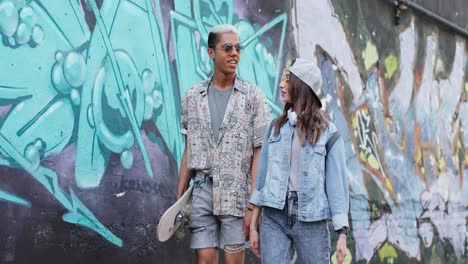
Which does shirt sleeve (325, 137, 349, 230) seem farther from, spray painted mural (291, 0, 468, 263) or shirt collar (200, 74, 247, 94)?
spray painted mural (291, 0, 468, 263)

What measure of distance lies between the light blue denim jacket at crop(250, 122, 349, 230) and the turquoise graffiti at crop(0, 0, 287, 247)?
1.60 m

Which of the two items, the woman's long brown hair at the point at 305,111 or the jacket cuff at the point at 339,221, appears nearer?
the jacket cuff at the point at 339,221

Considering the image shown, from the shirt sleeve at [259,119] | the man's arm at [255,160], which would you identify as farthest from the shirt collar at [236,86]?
the man's arm at [255,160]

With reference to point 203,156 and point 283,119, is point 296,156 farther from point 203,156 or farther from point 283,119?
point 203,156

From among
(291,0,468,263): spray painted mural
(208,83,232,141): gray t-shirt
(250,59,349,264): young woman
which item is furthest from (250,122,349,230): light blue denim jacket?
(291,0,468,263): spray painted mural

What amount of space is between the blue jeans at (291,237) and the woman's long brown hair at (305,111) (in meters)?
0.35

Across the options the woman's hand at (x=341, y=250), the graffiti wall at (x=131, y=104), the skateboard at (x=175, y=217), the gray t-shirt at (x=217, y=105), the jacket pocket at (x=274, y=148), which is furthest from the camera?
the graffiti wall at (x=131, y=104)

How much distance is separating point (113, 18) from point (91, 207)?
1.38 metres

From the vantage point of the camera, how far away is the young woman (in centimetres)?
517

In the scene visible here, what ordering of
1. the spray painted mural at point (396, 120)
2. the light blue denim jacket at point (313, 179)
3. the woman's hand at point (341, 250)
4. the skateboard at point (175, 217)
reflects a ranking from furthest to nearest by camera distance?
the spray painted mural at point (396, 120) → the skateboard at point (175, 217) → the light blue denim jacket at point (313, 179) → the woman's hand at point (341, 250)

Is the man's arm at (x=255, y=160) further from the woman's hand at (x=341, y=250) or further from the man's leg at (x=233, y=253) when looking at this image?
the woman's hand at (x=341, y=250)

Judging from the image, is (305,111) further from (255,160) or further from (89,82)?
(89,82)

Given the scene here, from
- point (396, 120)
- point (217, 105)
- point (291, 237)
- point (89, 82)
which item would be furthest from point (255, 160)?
point (396, 120)

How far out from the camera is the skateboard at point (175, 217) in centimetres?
561
